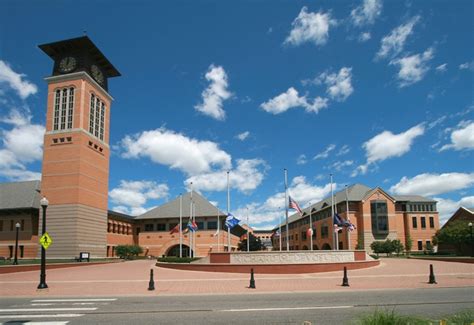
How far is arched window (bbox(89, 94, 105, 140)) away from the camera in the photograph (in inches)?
2175

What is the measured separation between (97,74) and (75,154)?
14.1 m

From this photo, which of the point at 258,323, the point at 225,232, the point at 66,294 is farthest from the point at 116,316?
the point at 225,232

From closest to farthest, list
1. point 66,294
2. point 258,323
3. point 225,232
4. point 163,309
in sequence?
point 258,323
point 163,309
point 66,294
point 225,232

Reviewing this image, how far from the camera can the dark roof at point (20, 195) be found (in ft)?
177

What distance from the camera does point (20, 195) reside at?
56.1 meters

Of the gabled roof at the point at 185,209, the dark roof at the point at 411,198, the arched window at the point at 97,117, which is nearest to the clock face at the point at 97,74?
the arched window at the point at 97,117

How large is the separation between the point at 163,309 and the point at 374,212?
211ft

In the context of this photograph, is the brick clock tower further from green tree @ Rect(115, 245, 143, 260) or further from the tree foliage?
the tree foliage

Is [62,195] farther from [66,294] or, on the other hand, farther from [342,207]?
[342,207]

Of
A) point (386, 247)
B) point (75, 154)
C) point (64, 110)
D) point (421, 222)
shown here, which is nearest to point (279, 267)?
point (75, 154)

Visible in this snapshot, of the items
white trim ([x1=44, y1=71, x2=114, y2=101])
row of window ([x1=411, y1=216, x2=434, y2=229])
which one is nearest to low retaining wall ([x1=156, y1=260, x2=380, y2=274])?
white trim ([x1=44, y1=71, x2=114, y2=101])

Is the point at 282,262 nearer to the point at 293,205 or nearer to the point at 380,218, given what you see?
the point at 293,205

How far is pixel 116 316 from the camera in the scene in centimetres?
1067

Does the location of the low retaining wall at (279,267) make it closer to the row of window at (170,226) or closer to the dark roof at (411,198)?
the row of window at (170,226)
